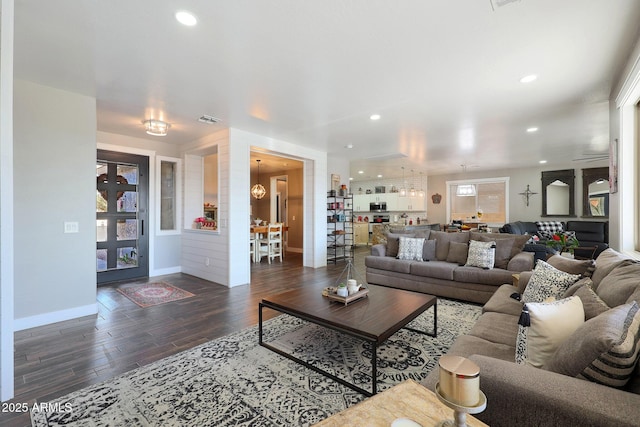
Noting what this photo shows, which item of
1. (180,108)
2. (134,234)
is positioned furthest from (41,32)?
(134,234)

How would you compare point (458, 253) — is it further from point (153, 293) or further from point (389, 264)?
point (153, 293)

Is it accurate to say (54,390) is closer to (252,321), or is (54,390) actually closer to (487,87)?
(252,321)

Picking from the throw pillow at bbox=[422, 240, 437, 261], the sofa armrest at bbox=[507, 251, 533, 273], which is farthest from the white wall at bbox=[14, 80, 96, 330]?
the sofa armrest at bbox=[507, 251, 533, 273]

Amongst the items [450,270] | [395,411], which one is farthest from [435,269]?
[395,411]

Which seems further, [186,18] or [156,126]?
[156,126]

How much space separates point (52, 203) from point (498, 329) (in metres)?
4.65

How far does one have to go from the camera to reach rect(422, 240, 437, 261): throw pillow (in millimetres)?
4770

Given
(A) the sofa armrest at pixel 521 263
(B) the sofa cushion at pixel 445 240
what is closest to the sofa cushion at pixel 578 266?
(A) the sofa armrest at pixel 521 263

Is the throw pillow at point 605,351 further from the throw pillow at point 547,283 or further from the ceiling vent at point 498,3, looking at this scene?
the ceiling vent at point 498,3

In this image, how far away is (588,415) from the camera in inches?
36.8

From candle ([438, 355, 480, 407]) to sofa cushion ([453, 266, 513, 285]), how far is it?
365cm

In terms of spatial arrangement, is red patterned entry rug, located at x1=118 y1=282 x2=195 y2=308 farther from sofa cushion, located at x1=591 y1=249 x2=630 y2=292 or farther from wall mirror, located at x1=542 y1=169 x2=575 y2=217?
wall mirror, located at x1=542 y1=169 x2=575 y2=217

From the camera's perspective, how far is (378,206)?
11.7 m

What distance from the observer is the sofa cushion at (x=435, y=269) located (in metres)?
4.08
